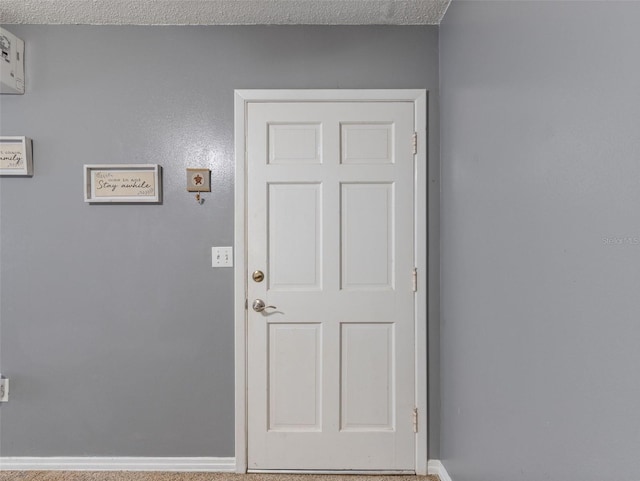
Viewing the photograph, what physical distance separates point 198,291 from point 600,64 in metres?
1.93

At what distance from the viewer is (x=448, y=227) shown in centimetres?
207

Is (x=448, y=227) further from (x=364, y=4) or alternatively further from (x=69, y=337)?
(x=69, y=337)

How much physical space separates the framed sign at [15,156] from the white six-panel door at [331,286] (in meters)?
1.14

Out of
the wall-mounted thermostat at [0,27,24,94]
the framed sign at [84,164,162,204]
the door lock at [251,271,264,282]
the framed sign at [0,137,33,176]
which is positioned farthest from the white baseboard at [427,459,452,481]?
the wall-mounted thermostat at [0,27,24,94]

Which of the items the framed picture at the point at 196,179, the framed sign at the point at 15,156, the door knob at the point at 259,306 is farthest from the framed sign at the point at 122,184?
the door knob at the point at 259,306

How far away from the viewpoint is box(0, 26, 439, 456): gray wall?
2.23 meters

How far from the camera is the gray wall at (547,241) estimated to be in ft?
2.86

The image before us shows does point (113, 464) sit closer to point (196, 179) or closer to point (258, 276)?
point (258, 276)

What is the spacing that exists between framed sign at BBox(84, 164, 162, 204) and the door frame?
43 centimetres

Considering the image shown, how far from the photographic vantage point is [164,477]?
7.11ft

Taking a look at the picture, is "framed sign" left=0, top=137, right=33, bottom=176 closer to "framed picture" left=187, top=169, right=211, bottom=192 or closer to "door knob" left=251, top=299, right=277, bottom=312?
"framed picture" left=187, top=169, right=211, bottom=192

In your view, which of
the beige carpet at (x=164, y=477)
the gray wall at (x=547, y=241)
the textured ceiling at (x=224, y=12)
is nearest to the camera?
the gray wall at (x=547, y=241)

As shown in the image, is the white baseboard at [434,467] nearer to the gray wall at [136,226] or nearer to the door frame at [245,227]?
the door frame at [245,227]

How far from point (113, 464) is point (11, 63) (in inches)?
83.1
